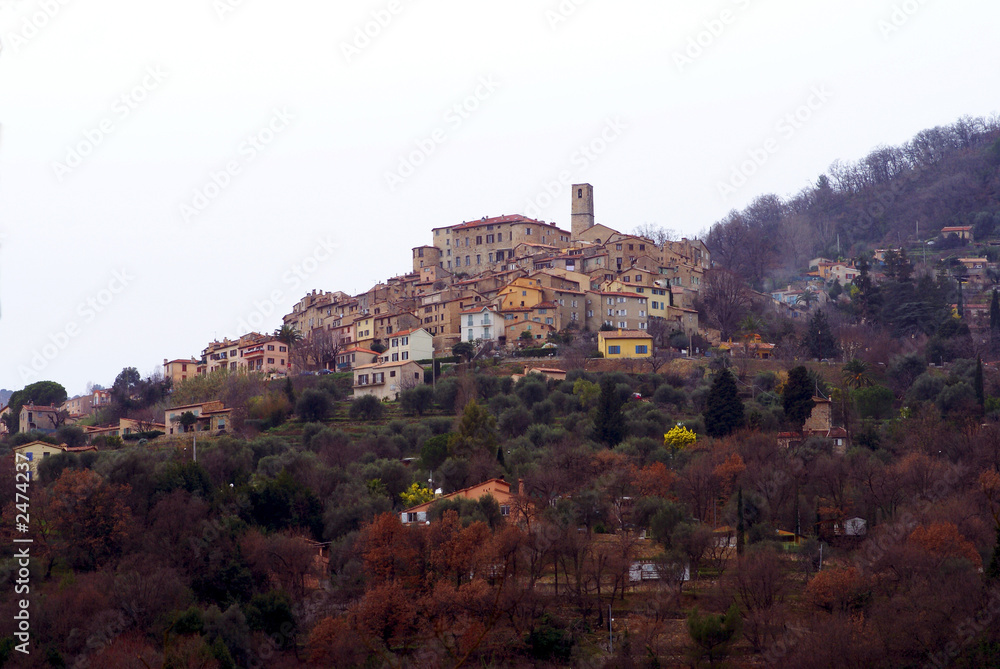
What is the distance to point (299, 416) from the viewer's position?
5419cm

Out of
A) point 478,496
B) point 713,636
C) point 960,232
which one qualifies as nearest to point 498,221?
point 960,232

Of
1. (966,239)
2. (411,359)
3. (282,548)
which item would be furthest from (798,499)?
(966,239)

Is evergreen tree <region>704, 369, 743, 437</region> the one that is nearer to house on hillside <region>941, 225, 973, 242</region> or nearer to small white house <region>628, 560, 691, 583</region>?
small white house <region>628, 560, 691, 583</region>

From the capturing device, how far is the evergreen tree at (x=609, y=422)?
148ft

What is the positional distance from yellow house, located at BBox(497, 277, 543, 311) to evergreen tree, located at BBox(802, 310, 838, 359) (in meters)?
15.4

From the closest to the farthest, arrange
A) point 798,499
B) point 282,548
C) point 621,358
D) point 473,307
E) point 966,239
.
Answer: point 282,548 < point 798,499 < point 621,358 < point 473,307 < point 966,239

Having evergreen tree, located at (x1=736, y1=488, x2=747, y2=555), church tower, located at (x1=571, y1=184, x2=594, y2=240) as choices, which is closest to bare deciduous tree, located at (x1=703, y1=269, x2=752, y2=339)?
church tower, located at (x1=571, y1=184, x2=594, y2=240)

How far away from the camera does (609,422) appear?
4519 centimetres

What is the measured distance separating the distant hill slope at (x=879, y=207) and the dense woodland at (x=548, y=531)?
42.7 m

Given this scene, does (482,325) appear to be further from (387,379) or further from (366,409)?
(366,409)

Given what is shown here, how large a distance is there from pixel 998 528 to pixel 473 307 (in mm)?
42163

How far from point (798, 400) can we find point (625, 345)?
1439 cm

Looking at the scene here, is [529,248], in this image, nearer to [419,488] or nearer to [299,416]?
[299,416]

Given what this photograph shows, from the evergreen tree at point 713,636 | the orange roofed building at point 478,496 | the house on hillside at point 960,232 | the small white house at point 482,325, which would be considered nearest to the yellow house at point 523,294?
the small white house at point 482,325
